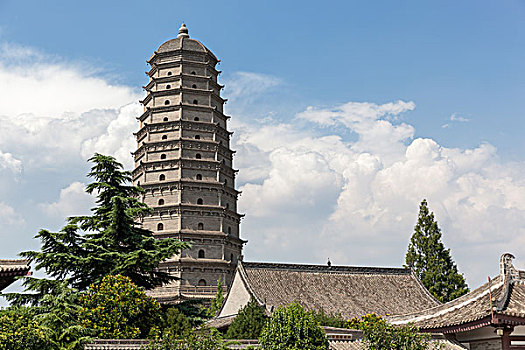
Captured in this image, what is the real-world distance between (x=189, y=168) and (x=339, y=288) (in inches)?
703

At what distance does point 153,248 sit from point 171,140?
23.9 metres

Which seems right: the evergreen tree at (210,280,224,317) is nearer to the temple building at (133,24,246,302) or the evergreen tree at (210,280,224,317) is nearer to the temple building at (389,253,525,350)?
the temple building at (133,24,246,302)

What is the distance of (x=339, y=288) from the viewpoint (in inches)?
1542

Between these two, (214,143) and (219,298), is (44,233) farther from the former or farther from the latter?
(214,143)

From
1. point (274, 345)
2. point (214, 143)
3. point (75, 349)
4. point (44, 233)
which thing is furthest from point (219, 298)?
point (274, 345)

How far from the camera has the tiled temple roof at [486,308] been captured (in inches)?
625

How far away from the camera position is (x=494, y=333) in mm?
16734

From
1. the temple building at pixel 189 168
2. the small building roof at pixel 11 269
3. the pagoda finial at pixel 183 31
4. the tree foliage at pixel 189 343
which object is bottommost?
the tree foliage at pixel 189 343

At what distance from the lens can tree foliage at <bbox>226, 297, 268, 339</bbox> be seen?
25.2 meters

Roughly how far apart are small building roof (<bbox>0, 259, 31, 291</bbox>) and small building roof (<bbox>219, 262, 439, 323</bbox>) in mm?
18726

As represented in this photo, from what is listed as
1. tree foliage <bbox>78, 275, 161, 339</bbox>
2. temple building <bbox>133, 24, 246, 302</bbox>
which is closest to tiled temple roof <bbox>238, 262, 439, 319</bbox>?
temple building <bbox>133, 24, 246, 302</bbox>

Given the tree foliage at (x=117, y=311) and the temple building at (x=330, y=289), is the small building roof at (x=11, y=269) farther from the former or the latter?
the temple building at (x=330, y=289)

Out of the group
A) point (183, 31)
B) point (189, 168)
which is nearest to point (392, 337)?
point (189, 168)

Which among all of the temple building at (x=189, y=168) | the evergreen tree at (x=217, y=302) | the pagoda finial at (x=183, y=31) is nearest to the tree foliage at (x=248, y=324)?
the evergreen tree at (x=217, y=302)
